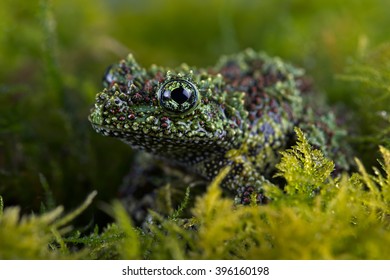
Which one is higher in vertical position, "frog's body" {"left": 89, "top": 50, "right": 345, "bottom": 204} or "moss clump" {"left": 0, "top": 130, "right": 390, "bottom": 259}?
"frog's body" {"left": 89, "top": 50, "right": 345, "bottom": 204}

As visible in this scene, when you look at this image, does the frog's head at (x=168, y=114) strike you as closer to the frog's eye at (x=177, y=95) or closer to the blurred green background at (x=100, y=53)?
the frog's eye at (x=177, y=95)

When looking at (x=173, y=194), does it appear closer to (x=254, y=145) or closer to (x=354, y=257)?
A: (x=254, y=145)

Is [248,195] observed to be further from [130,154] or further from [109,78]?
[130,154]

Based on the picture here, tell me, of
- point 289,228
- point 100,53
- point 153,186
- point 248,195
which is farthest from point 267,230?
point 100,53

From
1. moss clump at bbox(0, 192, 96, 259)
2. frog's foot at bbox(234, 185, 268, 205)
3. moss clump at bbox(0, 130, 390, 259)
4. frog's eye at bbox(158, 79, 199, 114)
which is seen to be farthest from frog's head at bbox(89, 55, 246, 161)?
moss clump at bbox(0, 192, 96, 259)

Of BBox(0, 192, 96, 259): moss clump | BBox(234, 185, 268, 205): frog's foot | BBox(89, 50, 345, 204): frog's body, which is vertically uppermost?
BBox(89, 50, 345, 204): frog's body

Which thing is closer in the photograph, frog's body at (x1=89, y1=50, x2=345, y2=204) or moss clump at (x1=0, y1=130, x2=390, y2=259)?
moss clump at (x1=0, y1=130, x2=390, y2=259)

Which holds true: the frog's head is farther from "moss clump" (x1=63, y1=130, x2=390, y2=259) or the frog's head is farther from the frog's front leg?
"moss clump" (x1=63, y1=130, x2=390, y2=259)
